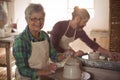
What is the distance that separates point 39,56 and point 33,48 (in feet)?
0.34

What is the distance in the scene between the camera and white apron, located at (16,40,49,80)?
1690 mm

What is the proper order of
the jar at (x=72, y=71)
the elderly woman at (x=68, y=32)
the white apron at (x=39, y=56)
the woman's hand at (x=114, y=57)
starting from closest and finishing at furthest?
1. the jar at (x=72, y=71)
2. the white apron at (x=39, y=56)
3. the woman's hand at (x=114, y=57)
4. the elderly woman at (x=68, y=32)

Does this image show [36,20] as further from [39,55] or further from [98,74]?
[98,74]

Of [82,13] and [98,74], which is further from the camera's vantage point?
[82,13]

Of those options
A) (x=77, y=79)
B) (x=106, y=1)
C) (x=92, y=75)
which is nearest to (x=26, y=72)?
(x=77, y=79)

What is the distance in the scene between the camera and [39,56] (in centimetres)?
175

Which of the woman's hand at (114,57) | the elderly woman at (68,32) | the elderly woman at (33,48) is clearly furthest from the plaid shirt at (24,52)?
the woman's hand at (114,57)

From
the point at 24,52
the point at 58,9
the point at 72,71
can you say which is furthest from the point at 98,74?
the point at 58,9

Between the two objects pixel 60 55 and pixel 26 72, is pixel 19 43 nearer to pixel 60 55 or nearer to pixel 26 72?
pixel 26 72

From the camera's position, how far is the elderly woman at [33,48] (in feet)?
5.00

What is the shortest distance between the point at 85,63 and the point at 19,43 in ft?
2.17

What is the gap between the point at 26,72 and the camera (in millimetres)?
1515

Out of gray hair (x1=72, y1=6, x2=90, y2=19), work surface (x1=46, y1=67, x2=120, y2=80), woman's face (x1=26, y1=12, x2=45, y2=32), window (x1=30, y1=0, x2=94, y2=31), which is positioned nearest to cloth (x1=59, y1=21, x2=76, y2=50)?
gray hair (x1=72, y1=6, x2=90, y2=19)

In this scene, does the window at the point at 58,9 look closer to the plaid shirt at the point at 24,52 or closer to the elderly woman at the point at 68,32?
the elderly woman at the point at 68,32
